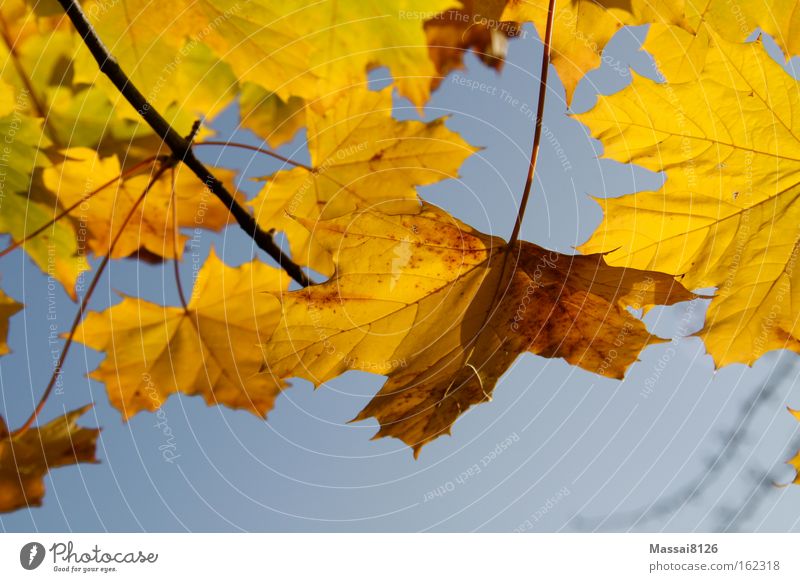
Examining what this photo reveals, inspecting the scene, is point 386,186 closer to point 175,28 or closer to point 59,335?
point 175,28

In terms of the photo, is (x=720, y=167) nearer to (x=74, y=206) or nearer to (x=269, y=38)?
(x=269, y=38)

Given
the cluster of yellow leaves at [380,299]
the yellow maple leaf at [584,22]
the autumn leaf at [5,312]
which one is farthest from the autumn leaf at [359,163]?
the autumn leaf at [5,312]

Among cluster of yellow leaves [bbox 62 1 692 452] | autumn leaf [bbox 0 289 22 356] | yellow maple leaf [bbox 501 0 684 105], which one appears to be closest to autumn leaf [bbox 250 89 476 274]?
cluster of yellow leaves [bbox 62 1 692 452]

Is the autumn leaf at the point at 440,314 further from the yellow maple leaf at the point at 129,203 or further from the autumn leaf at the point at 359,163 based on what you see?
the yellow maple leaf at the point at 129,203

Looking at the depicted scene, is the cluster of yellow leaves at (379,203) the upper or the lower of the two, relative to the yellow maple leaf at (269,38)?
lower

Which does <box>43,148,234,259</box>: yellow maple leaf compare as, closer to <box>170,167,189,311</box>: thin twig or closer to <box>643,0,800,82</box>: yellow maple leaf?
<box>170,167,189,311</box>: thin twig
